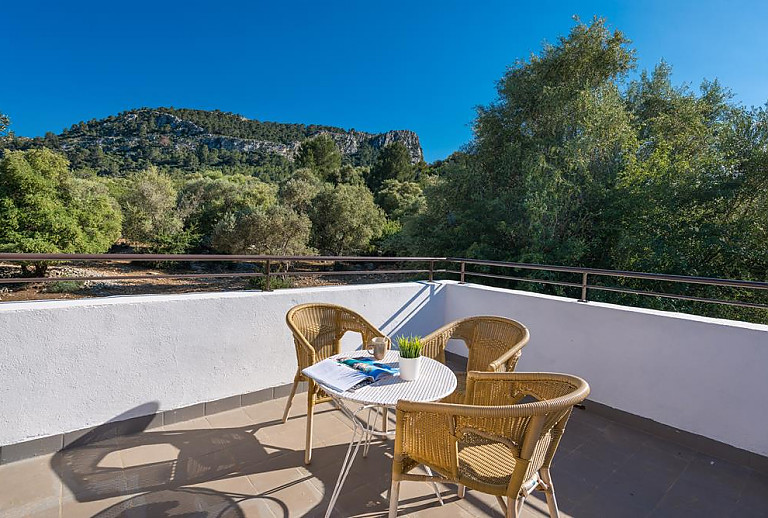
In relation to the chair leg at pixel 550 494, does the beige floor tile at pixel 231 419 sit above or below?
below

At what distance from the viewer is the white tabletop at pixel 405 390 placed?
142cm

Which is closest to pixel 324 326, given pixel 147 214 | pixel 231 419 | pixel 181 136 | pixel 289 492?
pixel 231 419

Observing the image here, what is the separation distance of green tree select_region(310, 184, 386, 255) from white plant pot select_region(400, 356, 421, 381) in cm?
1402

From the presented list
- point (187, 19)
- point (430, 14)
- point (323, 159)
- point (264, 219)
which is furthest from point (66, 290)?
point (323, 159)

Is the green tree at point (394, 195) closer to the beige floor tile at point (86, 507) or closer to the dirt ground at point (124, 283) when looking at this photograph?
the dirt ground at point (124, 283)

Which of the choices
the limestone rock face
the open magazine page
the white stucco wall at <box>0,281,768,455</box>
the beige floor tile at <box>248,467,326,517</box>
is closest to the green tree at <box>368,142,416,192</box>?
the limestone rock face

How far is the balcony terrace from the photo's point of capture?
1747mm

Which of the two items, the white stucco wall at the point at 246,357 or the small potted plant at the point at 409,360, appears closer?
the small potted plant at the point at 409,360

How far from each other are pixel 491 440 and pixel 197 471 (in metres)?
1.54

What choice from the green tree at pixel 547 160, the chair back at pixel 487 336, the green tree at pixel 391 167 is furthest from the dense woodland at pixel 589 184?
the green tree at pixel 391 167

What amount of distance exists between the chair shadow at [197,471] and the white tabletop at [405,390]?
1.93 feet

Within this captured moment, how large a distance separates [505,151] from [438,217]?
87.2 inches

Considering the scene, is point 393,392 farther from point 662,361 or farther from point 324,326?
point 662,361

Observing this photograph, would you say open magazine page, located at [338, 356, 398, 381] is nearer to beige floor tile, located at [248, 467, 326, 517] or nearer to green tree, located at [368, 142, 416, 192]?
beige floor tile, located at [248, 467, 326, 517]
